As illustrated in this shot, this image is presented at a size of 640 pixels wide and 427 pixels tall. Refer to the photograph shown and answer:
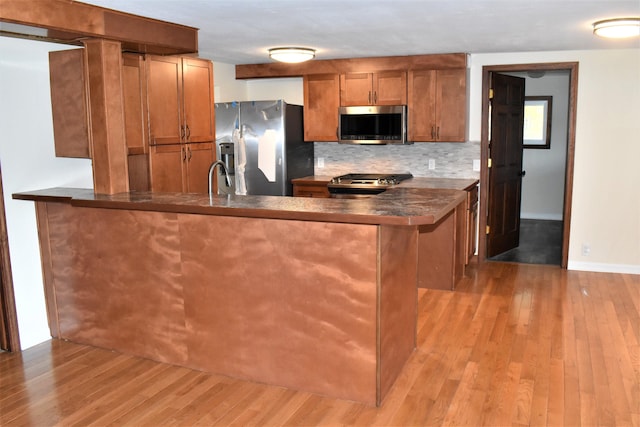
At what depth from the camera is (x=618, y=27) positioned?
12.5 feet

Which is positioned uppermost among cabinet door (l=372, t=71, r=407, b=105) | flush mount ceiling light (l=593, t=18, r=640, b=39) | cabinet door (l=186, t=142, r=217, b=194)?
flush mount ceiling light (l=593, t=18, r=640, b=39)

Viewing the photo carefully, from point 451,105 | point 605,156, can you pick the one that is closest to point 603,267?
point 605,156

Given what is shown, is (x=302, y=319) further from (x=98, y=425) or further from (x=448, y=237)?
(x=448, y=237)

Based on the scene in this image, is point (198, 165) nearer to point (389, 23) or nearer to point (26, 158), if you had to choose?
point (26, 158)

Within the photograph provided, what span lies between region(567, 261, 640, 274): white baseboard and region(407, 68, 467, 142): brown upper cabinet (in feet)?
5.61

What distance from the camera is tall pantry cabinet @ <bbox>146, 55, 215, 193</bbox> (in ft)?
14.5

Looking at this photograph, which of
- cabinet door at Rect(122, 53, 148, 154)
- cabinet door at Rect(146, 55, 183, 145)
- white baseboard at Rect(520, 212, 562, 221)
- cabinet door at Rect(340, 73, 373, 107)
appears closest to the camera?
cabinet door at Rect(122, 53, 148, 154)

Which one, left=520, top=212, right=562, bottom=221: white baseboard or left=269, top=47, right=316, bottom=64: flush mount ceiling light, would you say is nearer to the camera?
left=269, top=47, right=316, bottom=64: flush mount ceiling light

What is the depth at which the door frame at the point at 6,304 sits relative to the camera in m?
3.76

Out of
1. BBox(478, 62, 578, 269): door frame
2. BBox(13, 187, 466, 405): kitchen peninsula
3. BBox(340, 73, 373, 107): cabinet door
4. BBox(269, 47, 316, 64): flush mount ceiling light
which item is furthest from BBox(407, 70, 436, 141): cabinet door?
BBox(13, 187, 466, 405): kitchen peninsula

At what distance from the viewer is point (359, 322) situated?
3.03 metres

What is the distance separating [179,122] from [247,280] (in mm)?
1912

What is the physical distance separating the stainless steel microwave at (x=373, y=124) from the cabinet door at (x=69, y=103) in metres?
2.97

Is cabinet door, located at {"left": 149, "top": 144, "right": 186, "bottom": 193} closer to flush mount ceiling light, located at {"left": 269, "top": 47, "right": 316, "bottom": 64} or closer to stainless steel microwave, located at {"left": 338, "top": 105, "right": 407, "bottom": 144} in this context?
flush mount ceiling light, located at {"left": 269, "top": 47, "right": 316, "bottom": 64}
